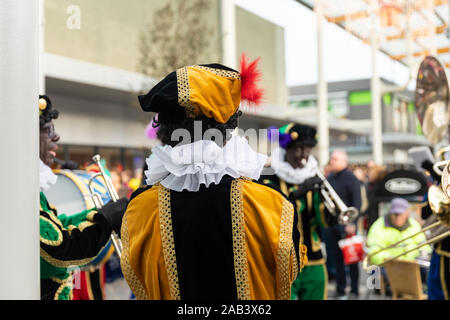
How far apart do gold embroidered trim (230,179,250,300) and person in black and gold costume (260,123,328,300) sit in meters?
1.87

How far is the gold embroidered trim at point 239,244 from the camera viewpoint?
1.90m

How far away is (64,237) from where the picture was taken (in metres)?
2.23

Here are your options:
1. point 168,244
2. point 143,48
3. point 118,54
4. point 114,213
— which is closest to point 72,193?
point 114,213

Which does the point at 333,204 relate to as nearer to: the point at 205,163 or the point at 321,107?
the point at 205,163

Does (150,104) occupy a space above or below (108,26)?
below

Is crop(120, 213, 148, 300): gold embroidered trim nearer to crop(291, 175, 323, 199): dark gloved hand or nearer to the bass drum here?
the bass drum

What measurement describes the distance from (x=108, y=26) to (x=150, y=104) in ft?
20.2

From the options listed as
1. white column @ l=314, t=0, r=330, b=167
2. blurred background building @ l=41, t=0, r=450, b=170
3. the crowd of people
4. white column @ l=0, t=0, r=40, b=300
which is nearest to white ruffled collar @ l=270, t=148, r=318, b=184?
blurred background building @ l=41, t=0, r=450, b=170

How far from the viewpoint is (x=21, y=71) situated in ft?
A: 4.13

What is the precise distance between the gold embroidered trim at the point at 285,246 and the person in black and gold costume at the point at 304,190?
5.97 feet

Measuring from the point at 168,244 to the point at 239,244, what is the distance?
27 cm

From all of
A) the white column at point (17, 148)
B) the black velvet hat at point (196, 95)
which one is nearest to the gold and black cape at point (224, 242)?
the black velvet hat at point (196, 95)
